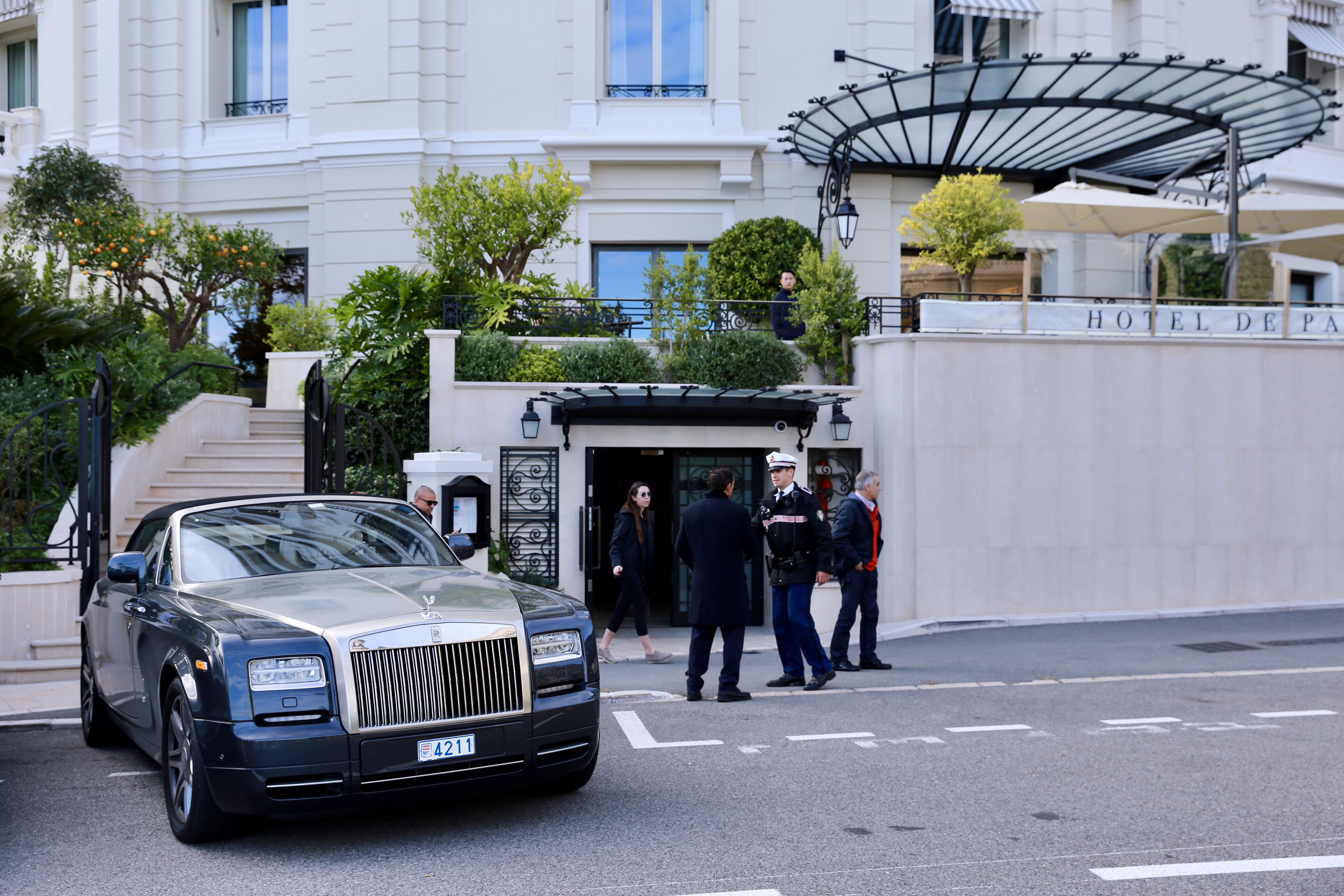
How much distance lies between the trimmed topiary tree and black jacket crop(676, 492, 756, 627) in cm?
926

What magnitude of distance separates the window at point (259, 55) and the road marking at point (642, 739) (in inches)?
660

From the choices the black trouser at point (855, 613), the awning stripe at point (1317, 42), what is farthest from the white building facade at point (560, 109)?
the black trouser at point (855, 613)

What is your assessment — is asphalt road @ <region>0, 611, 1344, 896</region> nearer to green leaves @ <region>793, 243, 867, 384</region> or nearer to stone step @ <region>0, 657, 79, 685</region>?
stone step @ <region>0, 657, 79, 685</region>

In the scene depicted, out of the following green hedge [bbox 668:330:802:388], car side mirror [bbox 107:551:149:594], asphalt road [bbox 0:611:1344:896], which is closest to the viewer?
asphalt road [bbox 0:611:1344:896]

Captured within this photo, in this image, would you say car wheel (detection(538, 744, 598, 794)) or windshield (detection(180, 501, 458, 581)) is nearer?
car wheel (detection(538, 744, 598, 794))

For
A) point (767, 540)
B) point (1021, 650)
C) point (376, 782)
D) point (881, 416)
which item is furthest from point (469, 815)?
point (881, 416)

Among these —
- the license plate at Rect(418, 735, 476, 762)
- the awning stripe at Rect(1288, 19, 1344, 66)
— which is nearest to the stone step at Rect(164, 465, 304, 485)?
the license plate at Rect(418, 735, 476, 762)

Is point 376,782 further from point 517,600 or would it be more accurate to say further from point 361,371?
point 361,371

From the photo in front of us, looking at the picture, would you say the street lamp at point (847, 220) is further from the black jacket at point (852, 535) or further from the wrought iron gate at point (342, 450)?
the black jacket at point (852, 535)

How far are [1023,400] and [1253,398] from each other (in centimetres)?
325

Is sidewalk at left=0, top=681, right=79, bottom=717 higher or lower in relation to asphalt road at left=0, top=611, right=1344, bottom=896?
lower

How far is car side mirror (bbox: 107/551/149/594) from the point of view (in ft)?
20.2

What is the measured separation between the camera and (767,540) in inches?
363

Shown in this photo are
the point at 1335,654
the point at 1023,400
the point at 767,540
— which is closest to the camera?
the point at 767,540
